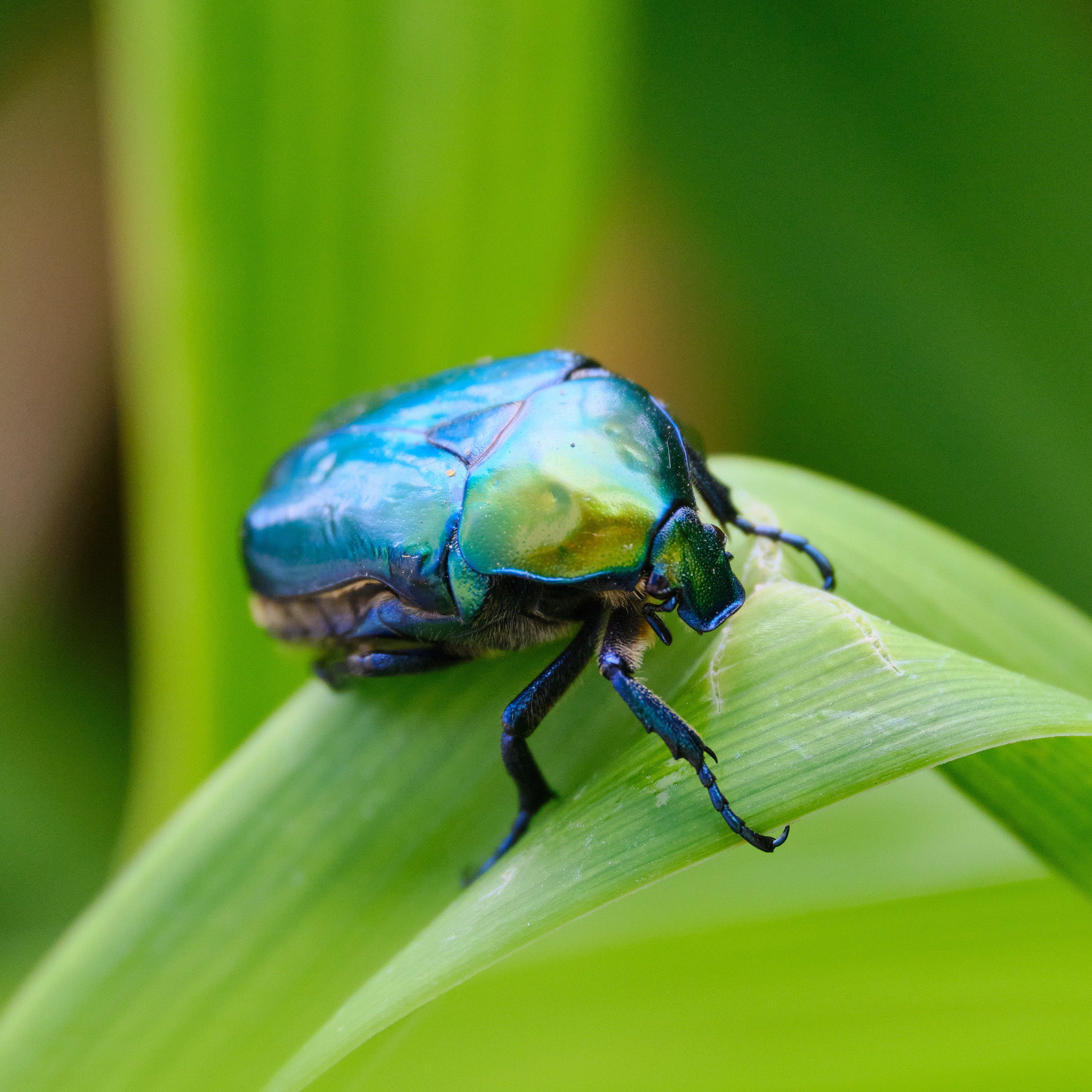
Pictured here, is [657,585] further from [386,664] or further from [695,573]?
[386,664]

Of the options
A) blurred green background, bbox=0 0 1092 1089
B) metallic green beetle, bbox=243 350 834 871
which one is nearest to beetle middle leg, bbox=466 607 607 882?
metallic green beetle, bbox=243 350 834 871

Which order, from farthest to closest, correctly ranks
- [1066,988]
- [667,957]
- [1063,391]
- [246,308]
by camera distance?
[1063,391]
[246,308]
[667,957]
[1066,988]

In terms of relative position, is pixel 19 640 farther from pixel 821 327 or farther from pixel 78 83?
pixel 821 327

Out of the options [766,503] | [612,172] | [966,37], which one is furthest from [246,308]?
[966,37]

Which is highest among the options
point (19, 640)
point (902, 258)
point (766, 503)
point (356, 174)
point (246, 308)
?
point (356, 174)

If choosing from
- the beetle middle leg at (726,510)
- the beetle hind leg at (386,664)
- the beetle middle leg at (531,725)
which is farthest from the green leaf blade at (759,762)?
the beetle hind leg at (386,664)

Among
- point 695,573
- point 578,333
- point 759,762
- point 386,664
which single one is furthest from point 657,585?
point 578,333

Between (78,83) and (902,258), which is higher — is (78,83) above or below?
above
